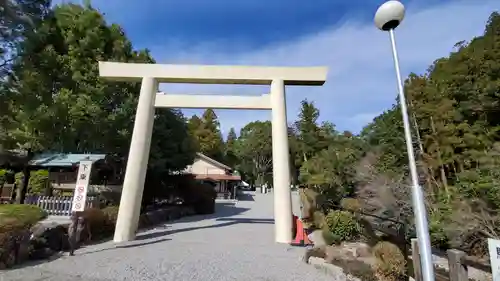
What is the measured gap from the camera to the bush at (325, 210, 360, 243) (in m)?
9.44

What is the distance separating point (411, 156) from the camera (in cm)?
334

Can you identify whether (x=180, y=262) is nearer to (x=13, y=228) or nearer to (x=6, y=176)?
(x=13, y=228)

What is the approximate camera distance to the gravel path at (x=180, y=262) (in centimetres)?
555

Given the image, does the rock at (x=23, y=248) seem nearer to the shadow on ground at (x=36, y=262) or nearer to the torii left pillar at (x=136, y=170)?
the shadow on ground at (x=36, y=262)

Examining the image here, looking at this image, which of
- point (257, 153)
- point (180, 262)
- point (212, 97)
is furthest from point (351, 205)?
point (257, 153)

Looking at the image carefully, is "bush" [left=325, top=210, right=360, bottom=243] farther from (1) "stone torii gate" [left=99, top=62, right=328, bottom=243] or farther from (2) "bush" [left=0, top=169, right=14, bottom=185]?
(2) "bush" [left=0, top=169, right=14, bottom=185]

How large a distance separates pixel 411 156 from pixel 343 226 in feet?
22.1

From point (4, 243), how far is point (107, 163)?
1006cm

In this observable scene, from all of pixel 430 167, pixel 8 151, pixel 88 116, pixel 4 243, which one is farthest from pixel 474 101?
pixel 8 151

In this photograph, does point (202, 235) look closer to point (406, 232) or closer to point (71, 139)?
point (406, 232)

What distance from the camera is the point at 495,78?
16.0m

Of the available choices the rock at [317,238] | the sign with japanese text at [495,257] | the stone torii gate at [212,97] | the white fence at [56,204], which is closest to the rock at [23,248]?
the stone torii gate at [212,97]

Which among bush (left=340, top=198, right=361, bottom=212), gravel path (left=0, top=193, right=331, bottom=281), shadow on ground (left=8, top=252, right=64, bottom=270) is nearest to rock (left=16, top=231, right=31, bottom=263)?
shadow on ground (left=8, top=252, right=64, bottom=270)

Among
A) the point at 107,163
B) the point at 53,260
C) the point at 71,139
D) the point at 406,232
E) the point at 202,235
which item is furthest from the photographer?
the point at 107,163
